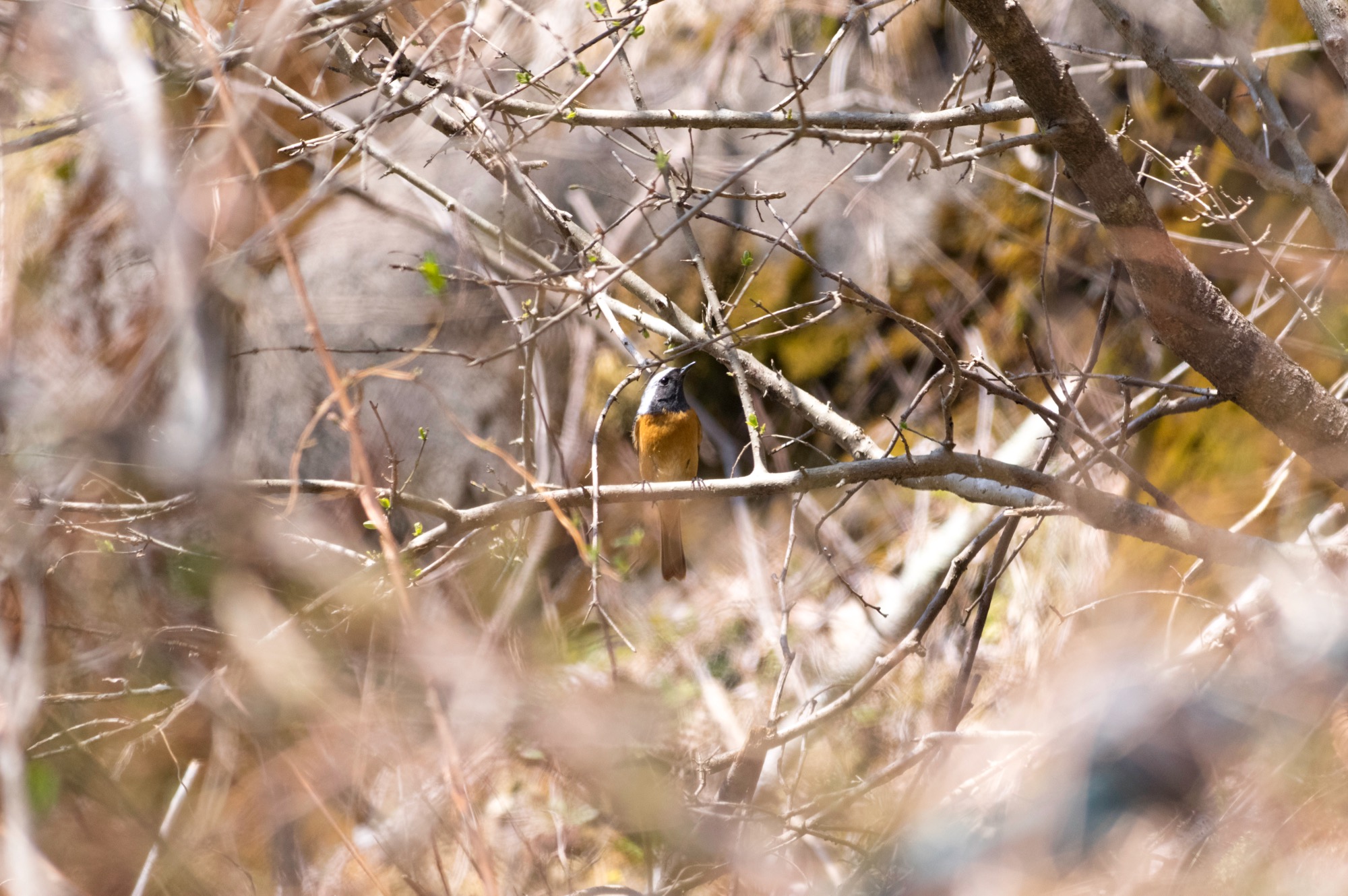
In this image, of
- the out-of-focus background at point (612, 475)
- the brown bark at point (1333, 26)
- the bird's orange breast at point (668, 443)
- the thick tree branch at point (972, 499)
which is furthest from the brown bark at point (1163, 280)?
the bird's orange breast at point (668, 443)

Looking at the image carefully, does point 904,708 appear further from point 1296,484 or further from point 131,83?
point 131,83

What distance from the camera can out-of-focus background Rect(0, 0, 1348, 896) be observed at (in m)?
A: 1.74

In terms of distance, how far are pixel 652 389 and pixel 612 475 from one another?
841 millimetres

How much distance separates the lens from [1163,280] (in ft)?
7.61

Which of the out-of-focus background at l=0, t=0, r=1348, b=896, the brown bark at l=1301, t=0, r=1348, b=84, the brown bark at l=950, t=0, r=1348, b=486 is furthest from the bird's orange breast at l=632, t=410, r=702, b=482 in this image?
the brown bark at l=1301, t=0, r=1348, b=84

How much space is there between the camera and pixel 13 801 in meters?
1.03

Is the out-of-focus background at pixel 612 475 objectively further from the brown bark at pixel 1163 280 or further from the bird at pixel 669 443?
the bird at pixel 669 443

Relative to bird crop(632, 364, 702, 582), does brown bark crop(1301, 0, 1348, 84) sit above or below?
above

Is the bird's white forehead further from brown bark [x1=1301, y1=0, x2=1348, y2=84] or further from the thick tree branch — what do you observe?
brown bark [x1=1301, y1=0, x2=1348, y2=84]

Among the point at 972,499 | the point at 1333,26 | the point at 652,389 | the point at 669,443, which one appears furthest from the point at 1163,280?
the point at 652,389

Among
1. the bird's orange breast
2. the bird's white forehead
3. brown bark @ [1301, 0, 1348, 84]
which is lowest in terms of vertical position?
the bird's orange breast

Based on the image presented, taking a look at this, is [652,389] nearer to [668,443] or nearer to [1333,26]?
[668,443]

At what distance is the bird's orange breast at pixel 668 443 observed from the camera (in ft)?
14.8

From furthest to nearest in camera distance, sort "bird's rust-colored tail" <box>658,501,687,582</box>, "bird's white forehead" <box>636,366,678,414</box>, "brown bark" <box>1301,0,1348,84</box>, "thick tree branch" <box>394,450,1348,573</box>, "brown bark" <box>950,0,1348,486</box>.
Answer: "bird's white forehead" <box>636,366,678,414</box> → "bird's rust-colored tail" <box>658,501,687,582</box> → "brown bark" <box>1301,0,1348,84</box> → "thick tree branch" <box>394,450,1348,573</box> → "brown bark" <box>950,0,1348,486</box>
